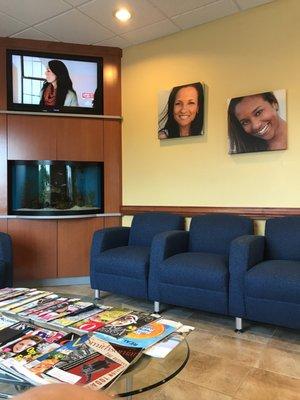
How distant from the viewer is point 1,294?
2.00m

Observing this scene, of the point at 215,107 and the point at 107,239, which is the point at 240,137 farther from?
the point at 107,239

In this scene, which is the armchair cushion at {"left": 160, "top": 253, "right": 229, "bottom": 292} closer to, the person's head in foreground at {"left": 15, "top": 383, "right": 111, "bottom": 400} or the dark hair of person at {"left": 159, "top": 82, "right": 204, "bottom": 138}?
the dark hair of person at {"left": 159, "top": 82, "right": 204, "bottom": 138}

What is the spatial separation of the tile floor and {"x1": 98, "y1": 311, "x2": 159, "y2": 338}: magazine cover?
377mm

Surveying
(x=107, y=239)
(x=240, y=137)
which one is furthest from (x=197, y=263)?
(x=240, y=137)

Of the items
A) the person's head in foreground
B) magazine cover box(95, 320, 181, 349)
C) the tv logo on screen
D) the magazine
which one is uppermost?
the tv logo on screen

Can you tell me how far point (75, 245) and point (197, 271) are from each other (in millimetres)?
A: 1747

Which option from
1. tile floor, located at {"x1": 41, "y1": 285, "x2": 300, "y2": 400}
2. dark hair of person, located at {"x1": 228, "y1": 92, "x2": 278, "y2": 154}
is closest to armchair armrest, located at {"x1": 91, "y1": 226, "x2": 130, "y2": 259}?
tile floor, located at {"x1": 41, "y1": 285, "x2": 300, "y2": 400}

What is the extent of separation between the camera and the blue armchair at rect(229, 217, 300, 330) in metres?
2.21

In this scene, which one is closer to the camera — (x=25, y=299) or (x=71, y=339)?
(x=71, y=339)

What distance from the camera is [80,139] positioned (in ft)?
12.5

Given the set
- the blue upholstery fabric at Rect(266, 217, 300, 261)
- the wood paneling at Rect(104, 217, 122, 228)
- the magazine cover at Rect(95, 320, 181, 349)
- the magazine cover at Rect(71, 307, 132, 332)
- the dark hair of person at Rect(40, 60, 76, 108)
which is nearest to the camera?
the magazine cover at Rect(95, 320, 181, 349)

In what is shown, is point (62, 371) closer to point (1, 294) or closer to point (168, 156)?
point (1, 294)

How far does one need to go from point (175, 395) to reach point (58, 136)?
2893 mm

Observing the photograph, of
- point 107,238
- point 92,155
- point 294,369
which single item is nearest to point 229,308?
point 294,369
